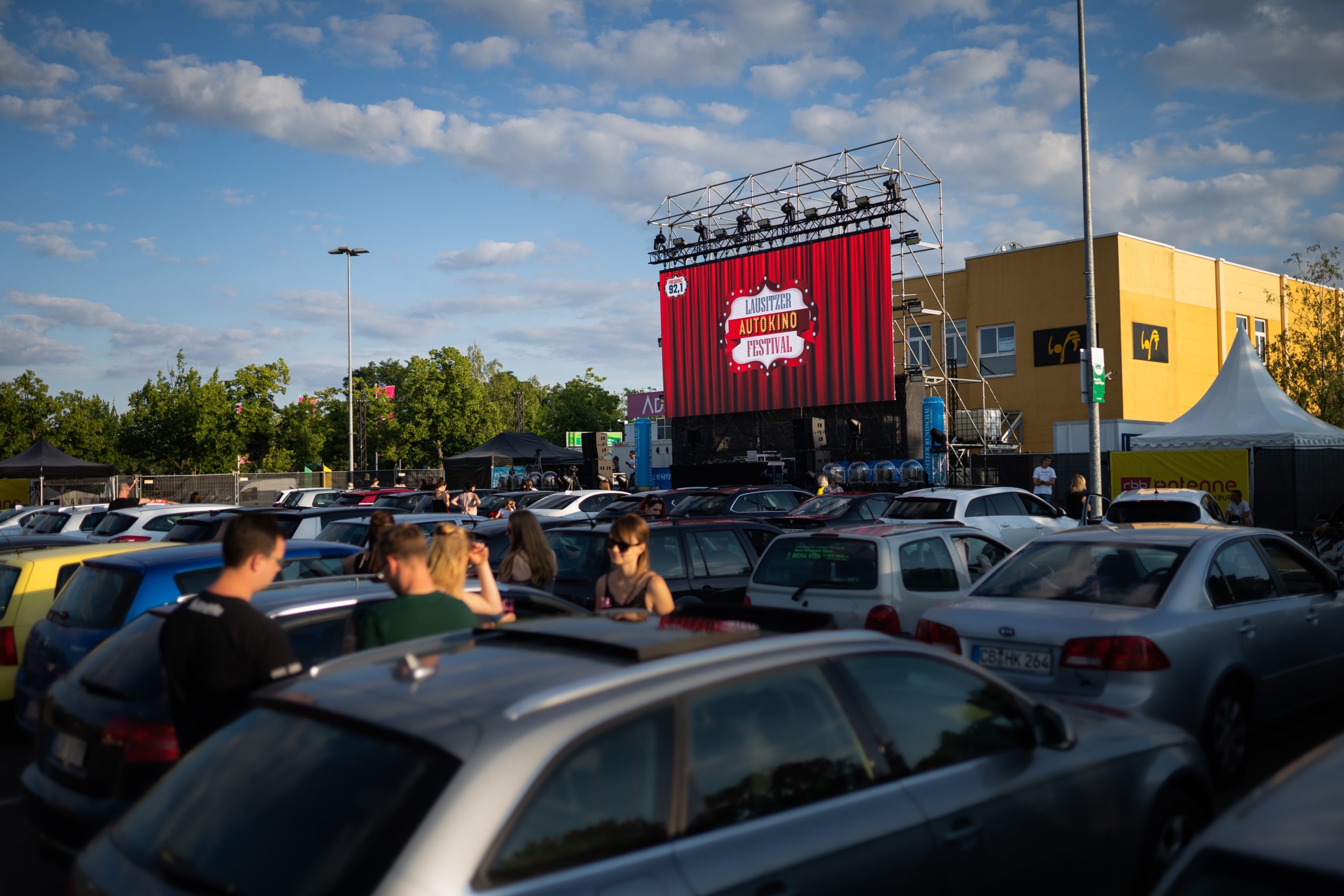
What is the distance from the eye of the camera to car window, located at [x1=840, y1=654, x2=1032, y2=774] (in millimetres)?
3271

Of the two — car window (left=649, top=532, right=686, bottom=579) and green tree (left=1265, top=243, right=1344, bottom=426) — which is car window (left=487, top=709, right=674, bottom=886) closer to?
car window (left=649, top=532, right=686, bottom=579)

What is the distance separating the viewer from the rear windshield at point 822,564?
8.02 m

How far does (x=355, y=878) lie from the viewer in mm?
2211

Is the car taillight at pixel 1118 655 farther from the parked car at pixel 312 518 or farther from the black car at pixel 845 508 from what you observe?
the black car at pixel 845 508

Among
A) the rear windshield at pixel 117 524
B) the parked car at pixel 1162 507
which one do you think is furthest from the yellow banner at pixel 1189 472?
the rear windshield at pixel 117 524

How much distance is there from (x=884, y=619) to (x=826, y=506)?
29.7 feet

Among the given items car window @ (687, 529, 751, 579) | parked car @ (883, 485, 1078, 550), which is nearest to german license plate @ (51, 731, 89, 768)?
car window @ (687, 529, 751, 579)

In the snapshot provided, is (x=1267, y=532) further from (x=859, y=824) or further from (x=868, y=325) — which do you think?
(x=868, y=325)

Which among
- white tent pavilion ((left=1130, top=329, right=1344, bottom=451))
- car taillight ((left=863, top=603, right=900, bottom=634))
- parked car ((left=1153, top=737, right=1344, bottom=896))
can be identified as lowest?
car taillight ((left=863, top=603, right=900, bottom=634))

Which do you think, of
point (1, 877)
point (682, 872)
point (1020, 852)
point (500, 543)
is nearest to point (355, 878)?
point (682, 872)

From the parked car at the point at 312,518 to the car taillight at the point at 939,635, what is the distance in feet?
24.3

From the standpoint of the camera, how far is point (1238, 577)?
6.55 m

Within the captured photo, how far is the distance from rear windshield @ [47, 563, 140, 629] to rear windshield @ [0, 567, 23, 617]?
153 centimetres

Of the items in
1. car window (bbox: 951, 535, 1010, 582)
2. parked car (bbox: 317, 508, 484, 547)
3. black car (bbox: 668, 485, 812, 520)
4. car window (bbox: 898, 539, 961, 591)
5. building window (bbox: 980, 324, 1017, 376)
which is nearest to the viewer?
car window (bbox: 898, 539, 961, 591)
